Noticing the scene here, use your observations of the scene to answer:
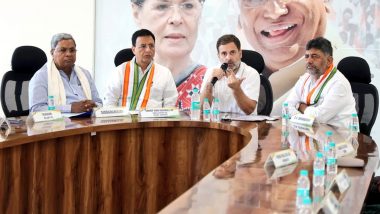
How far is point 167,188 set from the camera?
344cm

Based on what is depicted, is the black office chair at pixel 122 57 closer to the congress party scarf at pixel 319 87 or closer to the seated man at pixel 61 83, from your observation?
the seated man at pixel 61 83

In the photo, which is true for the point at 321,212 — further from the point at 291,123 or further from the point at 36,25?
the point at 36,25

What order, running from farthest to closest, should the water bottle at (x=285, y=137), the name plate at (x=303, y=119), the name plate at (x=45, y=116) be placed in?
the name plate at (x=303, y=119), the name plate at (x=45, y=116), the water bottle at (x=285, y=137)

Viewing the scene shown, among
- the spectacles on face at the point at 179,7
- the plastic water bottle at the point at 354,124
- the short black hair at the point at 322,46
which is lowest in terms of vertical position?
the plastic water bottle at the point at 354,124

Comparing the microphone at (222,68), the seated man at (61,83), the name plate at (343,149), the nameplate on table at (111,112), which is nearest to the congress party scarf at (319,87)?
the microphone at (222,68)

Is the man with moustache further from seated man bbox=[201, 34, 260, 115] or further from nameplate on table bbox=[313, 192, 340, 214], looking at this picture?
nameplate on table bbox=[313, 192, 340, 214]

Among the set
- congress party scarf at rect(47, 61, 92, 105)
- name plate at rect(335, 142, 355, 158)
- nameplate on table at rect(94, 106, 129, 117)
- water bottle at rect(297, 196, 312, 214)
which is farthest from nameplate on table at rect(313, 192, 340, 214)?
congress party scarf at rect(47, 61, 92, 105)

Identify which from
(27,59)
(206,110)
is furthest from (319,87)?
(27,59)

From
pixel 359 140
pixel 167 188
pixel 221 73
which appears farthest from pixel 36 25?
pixel 359 140

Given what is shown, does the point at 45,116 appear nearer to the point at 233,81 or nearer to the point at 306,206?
the point at 233,81

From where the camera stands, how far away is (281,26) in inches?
209

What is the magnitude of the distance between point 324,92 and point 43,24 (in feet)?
11.9

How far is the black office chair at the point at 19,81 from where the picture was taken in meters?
4.14

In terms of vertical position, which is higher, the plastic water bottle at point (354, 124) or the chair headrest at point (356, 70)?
the chair headrest at point (356, 70)
